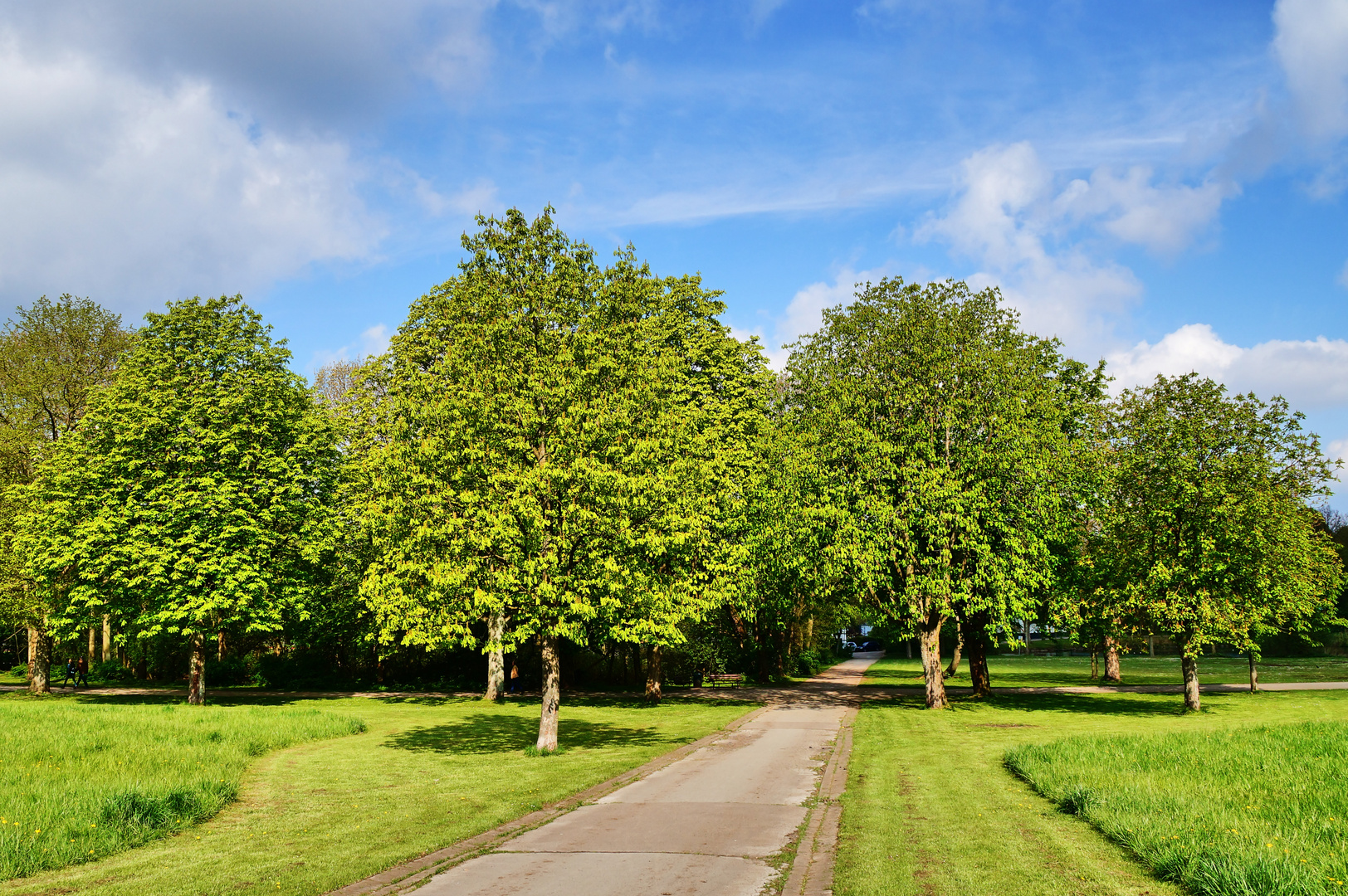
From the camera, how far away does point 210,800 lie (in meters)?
13.5

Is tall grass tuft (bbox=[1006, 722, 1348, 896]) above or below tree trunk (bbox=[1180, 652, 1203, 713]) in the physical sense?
above

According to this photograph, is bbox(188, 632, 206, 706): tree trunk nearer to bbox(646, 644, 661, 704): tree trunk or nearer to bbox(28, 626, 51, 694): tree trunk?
bbox(28, 626, 51, 694): tree trunk

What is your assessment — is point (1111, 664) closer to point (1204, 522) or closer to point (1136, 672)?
point (1136, 672)

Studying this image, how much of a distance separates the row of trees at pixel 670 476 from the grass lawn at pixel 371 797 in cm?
270

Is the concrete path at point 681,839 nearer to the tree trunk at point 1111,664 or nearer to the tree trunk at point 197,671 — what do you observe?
the tree trunk at point 197,671

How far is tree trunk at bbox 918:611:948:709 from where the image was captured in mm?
30578

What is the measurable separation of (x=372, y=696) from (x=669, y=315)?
73.5 feet

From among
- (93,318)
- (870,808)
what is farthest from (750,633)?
(93,318)

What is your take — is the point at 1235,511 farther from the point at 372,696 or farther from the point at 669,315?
the point at 372,696

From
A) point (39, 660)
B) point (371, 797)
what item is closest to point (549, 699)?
point (371, 797)

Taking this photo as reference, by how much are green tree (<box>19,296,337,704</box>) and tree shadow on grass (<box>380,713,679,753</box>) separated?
10.9 m

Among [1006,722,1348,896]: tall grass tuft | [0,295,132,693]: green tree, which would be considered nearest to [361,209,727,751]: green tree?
[1006,722,1348,896]: tall grass tuft

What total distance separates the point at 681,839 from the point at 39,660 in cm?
4006

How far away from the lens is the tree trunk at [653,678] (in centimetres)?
3397
